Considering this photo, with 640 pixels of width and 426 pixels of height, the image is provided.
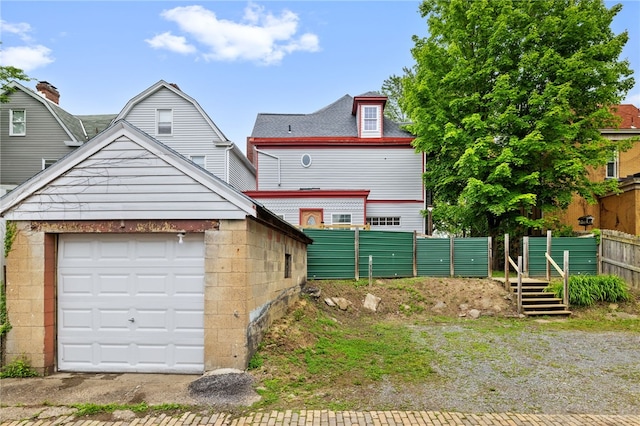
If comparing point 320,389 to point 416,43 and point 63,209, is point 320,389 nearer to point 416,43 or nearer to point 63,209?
point 63,209

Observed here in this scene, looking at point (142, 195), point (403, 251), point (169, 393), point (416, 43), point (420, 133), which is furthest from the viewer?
point (416, 43)

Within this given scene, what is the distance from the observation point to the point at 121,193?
246 inches

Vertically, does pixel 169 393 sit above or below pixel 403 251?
below

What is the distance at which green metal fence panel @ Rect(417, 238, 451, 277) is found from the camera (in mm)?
14312

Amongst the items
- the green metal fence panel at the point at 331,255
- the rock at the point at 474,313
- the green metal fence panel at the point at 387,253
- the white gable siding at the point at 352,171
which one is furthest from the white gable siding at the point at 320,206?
the rock at the point at 474,313

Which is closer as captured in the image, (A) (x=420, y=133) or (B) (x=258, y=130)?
(A) (x=420, y=133)

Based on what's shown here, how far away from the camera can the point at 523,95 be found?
1584cm

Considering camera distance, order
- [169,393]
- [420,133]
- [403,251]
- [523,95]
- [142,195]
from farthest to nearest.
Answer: [420,133]
[523,95]
[403,251]
[142,195]
[169,393]

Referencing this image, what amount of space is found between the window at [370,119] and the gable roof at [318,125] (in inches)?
25.0

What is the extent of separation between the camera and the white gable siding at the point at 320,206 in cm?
1822

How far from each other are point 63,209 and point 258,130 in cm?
1493

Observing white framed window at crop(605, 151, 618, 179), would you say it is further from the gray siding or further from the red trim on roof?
the gray siding

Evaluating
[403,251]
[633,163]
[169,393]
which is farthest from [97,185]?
[633,163]

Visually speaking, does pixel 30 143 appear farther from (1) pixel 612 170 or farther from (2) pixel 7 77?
(1) pixel 612 170
